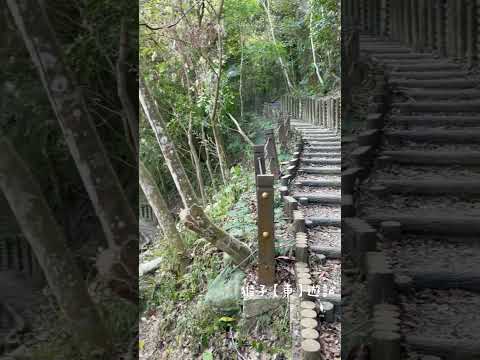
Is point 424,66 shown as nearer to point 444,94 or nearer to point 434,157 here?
point 444,94

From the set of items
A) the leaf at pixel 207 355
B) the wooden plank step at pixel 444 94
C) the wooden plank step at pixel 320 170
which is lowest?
the leaf at pixel 207 355

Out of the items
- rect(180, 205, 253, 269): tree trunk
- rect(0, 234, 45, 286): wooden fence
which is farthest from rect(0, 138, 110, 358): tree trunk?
rect(180, 205, 253, 269): tree trunk

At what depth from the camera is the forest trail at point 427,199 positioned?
34.6 inches

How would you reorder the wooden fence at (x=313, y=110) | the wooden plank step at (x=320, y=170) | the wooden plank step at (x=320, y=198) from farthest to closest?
1. the wooden plank step at (x=320, y=170)
2. the wooden fence at (x=313, y=110)
3. the wooden plank step at (x=320, y=198)

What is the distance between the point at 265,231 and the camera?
1.70 m

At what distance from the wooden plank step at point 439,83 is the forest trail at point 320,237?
45 cm

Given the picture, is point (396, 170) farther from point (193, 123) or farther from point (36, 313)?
point (36, 313)

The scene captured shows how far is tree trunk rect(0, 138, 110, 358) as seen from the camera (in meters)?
0.58

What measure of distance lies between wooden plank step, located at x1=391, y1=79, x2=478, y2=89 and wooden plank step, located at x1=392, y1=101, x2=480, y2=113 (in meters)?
0.19

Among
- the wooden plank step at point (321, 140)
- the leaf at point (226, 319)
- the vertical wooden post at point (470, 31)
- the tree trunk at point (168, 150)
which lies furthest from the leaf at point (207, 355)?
the vertical wooden post at point (470, 31)

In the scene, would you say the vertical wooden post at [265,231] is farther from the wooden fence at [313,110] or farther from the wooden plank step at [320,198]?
the wooden fence at [313,110]

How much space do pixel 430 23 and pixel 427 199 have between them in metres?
1.11

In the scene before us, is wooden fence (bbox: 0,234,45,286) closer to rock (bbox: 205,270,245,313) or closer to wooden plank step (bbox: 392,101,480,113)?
rock (bbox: 205,270,245,313)

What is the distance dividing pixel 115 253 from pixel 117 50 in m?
0.29
